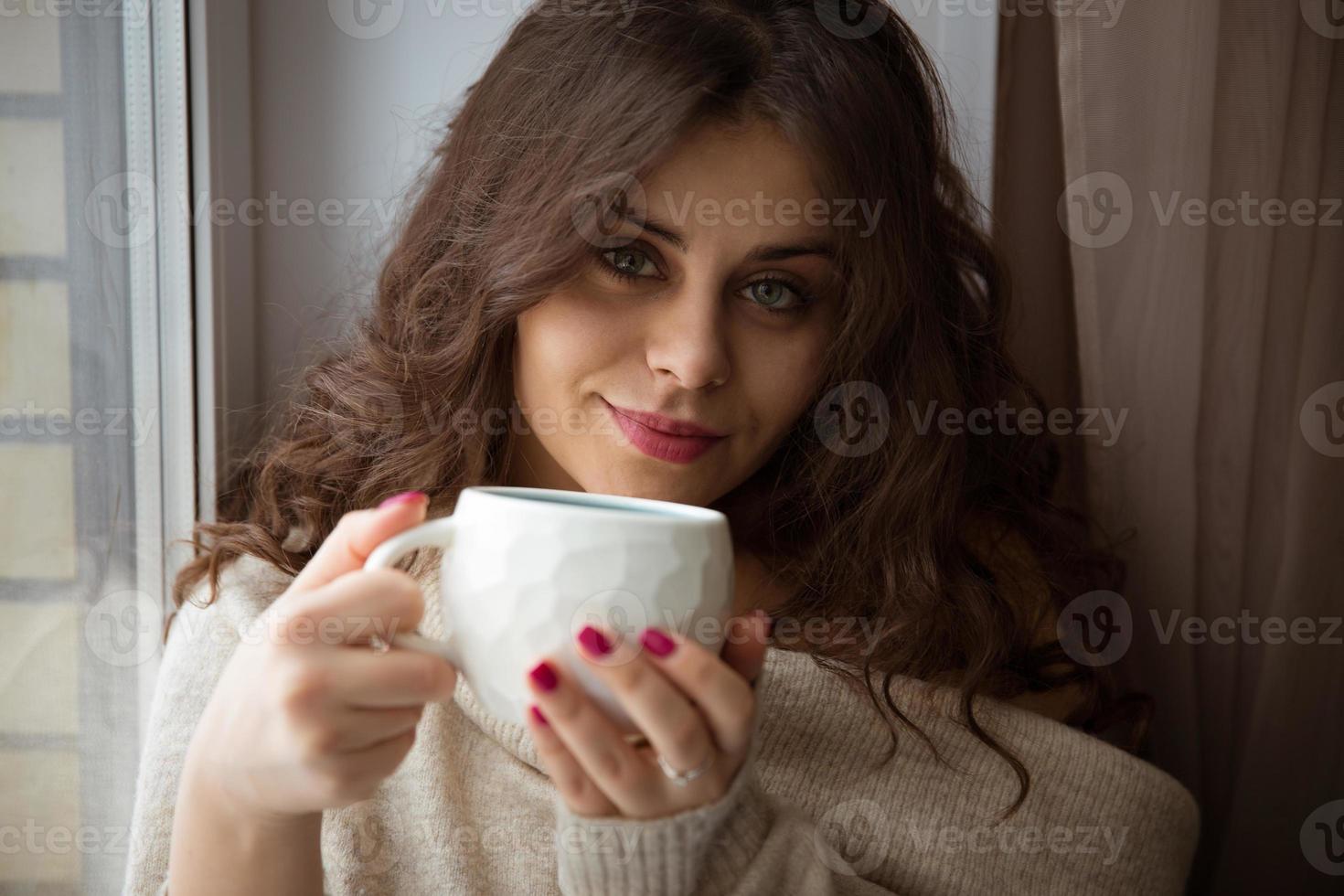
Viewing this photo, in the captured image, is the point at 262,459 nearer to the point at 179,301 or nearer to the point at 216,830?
the point at 179,301

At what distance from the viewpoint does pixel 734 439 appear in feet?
3.40

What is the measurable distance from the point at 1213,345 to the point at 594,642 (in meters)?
1.03

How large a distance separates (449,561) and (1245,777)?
3.92 feet

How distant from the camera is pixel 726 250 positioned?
94 cm

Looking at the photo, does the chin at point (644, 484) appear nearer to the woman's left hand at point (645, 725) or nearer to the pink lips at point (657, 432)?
the pink lips at point (657, 432)

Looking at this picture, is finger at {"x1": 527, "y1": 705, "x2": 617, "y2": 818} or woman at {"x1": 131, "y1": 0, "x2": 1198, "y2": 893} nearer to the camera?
finger at {"x1": 527, "y1": 705, "x2": 617, "y2": 818}

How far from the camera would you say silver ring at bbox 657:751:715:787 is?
0.65 m

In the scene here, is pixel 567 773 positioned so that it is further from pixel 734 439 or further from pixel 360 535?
pixel 734 439

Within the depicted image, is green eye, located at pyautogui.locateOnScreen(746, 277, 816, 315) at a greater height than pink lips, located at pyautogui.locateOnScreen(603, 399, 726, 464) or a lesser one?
greater

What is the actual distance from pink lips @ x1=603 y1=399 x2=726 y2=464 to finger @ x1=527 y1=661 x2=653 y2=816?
39cm

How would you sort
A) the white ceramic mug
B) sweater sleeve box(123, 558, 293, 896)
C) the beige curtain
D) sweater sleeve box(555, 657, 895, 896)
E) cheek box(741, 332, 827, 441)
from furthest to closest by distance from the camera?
1. the beige curtain
2. cheek box(741, 332, 827, 441)
3. sweater sleeve box(123, 558, 293, 896)
4. sweater sleeve box(555, 657, 895, 896)
5. the white ceramic mug

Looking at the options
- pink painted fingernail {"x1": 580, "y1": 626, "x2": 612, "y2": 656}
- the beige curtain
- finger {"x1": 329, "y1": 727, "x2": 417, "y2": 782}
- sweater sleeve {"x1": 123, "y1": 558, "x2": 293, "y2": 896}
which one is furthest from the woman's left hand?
the beige curtain

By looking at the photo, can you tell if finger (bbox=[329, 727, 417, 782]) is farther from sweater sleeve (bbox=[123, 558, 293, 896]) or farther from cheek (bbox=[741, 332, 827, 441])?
cheek (bbox=[741, 332, 827, 441])

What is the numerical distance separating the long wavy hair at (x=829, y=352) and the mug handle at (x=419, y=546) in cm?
42
